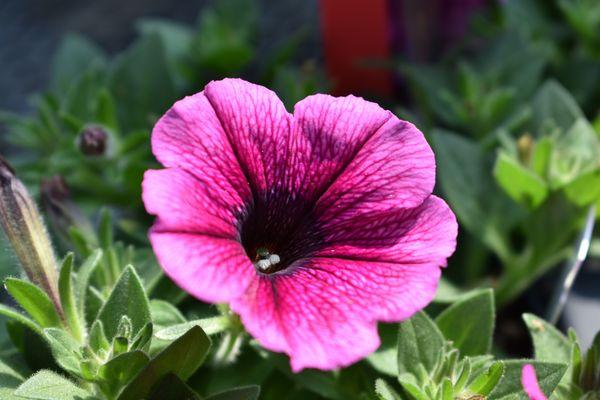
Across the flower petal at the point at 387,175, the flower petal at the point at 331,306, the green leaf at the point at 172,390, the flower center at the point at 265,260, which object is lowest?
the green leaf at the point at 172,390

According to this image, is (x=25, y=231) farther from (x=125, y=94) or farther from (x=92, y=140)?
(x=125, y=94)

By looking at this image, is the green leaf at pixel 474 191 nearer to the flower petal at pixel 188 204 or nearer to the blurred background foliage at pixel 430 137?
the blurred background foliage at pixel 430 137

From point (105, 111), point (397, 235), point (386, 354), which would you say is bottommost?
point (386, 354)

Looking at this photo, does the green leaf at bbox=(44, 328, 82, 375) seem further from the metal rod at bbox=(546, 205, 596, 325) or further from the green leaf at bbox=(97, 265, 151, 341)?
the metal rod at bbox=(546, 205, 596, 325)

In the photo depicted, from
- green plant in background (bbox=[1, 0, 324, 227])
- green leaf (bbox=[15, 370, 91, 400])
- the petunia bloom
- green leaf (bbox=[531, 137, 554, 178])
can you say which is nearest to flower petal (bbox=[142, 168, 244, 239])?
the petunia bloom

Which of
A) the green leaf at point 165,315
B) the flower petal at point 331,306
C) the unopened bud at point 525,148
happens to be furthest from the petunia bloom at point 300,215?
the unopened bud at point 525,148

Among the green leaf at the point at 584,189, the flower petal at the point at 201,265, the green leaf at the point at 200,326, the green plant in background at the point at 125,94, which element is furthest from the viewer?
the green plant in background at the point at 125,94

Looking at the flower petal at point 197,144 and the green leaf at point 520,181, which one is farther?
the green leaf at point 520,181

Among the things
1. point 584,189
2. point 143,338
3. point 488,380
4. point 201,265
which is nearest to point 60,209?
point 143,338
